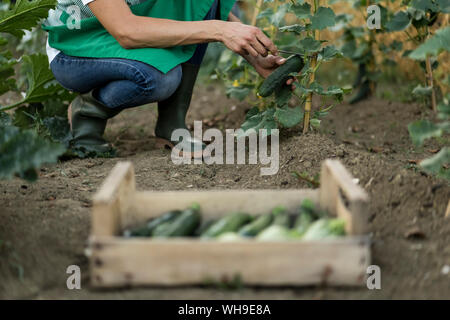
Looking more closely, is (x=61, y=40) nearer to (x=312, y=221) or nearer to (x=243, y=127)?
(x=243, y=127)

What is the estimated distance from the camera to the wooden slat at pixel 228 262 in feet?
5.49

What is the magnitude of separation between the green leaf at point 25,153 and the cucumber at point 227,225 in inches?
22.0

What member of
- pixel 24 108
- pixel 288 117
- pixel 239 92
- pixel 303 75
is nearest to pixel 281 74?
pixel 303 75

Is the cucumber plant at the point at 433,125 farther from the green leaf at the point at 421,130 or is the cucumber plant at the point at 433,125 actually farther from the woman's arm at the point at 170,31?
the woman's arm at the point at 170,31

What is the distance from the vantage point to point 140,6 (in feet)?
9.74

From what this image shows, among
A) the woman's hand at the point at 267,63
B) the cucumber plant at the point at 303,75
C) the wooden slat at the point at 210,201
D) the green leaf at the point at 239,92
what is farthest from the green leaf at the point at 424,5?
the wooden slat at the point at 210,201

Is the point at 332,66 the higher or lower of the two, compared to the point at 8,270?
higher

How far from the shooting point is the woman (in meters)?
2.69

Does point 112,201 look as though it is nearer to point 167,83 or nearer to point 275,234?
point 275,234

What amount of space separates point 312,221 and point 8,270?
103cm

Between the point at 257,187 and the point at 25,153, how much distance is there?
3.68 ft

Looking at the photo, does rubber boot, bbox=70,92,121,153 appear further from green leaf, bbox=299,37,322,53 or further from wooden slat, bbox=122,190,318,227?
wooden slat, bbox=122,190,318,227

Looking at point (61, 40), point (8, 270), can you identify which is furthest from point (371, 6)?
point (8, 270)
